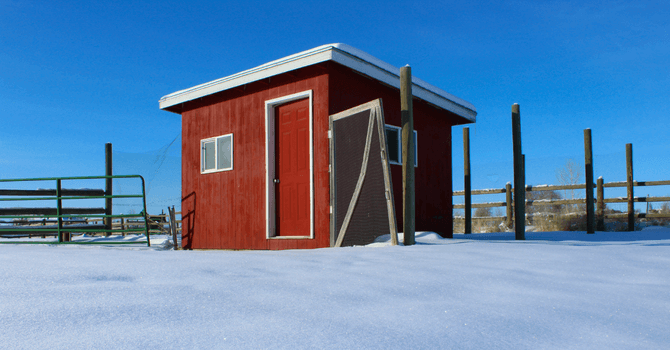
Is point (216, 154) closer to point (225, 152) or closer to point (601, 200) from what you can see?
point (225, 152)

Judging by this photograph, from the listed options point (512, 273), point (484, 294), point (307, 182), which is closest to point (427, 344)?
point (484, 294)

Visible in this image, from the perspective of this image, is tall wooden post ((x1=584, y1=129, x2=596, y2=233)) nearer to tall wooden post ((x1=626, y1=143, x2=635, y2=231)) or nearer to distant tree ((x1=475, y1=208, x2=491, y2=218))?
tall wooden post ((x1=626, y1=143, x2=635, y2=231))

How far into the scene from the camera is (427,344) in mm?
1604

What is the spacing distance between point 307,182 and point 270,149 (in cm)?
107

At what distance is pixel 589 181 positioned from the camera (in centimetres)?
998

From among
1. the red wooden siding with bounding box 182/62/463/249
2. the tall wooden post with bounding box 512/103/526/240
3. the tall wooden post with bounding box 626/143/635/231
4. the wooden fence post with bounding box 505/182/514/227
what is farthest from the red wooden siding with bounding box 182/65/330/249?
the tall wooden post with bounding box 626/143/635/231

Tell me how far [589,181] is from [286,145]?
6.96m

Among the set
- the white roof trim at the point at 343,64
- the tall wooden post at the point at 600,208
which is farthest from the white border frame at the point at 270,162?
the tall wooden post at the point at 600,208

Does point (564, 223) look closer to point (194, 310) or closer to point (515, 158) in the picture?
point (515, 158)

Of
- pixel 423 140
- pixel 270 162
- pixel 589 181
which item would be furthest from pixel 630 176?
pixel 270 162

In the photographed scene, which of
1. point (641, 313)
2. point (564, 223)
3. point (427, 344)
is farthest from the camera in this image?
point (564, 223)

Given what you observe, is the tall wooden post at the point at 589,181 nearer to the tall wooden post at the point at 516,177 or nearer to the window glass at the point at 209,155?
the tall wooden post at the point at 516,177

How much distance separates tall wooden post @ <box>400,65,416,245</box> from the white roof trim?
1.65 m

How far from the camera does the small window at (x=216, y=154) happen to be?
8.78 metres
